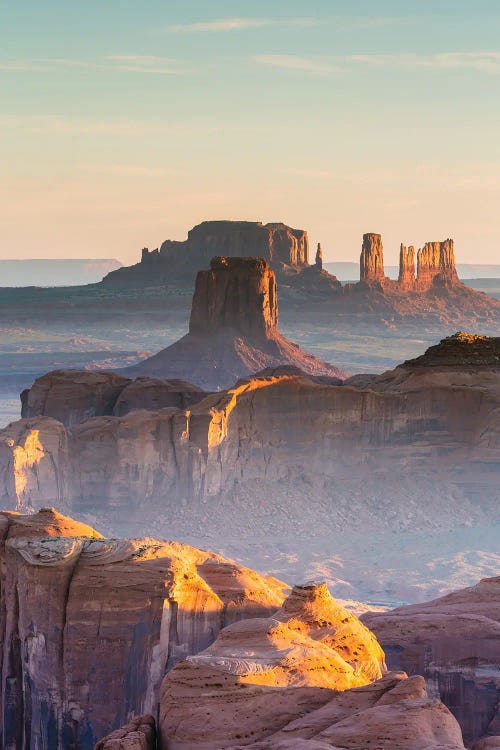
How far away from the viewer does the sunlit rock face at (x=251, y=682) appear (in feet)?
65.4

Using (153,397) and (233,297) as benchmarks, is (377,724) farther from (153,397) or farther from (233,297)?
(233,297)

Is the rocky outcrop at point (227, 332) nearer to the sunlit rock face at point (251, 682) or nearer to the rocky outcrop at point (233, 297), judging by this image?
the rocky outcrop at point (233, 297)

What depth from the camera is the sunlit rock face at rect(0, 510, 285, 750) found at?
2439 centimetres

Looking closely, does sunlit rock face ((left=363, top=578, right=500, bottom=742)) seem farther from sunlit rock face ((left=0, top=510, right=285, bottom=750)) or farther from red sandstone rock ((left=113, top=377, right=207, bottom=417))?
red sandstone rock ((left=113, top=377, right=207, bottom=417))

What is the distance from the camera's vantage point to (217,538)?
62156 mm

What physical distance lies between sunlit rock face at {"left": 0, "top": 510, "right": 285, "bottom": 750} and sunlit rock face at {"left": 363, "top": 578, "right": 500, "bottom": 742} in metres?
2.32

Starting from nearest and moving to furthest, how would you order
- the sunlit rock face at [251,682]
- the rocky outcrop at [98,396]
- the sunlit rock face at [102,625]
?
the sunlit rock face at [251,682] < the sunlit rock face at [102,625] < the rocky outcrop at [98,396]

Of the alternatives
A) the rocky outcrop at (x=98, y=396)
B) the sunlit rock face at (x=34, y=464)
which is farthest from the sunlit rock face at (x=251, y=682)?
the rocky outcrop at (x=98, y=396)

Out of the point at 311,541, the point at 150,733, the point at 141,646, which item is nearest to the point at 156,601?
the point at 141,646

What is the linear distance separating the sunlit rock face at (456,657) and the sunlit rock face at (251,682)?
285 centimetres

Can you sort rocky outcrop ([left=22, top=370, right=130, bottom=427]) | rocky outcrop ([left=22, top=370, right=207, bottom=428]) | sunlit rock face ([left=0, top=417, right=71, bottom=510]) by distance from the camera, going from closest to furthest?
1. sunlit rock face ([left=0, top=417, right=71, bottom=510])
2. rocky outcrop ([left=22, top=370, right=207, bottom=428])
3. rocky outcrop ([left=22, top=370, right=130, bottom=427])

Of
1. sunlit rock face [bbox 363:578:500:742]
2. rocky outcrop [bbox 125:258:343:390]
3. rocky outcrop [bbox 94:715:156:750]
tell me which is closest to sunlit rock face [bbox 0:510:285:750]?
sunlit rock face [bbox 363:578:500:742]

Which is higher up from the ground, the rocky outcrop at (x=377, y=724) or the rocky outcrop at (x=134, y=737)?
the rocky outcrop at (x=377, y=724)

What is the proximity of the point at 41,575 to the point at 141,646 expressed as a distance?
2.06 meters
